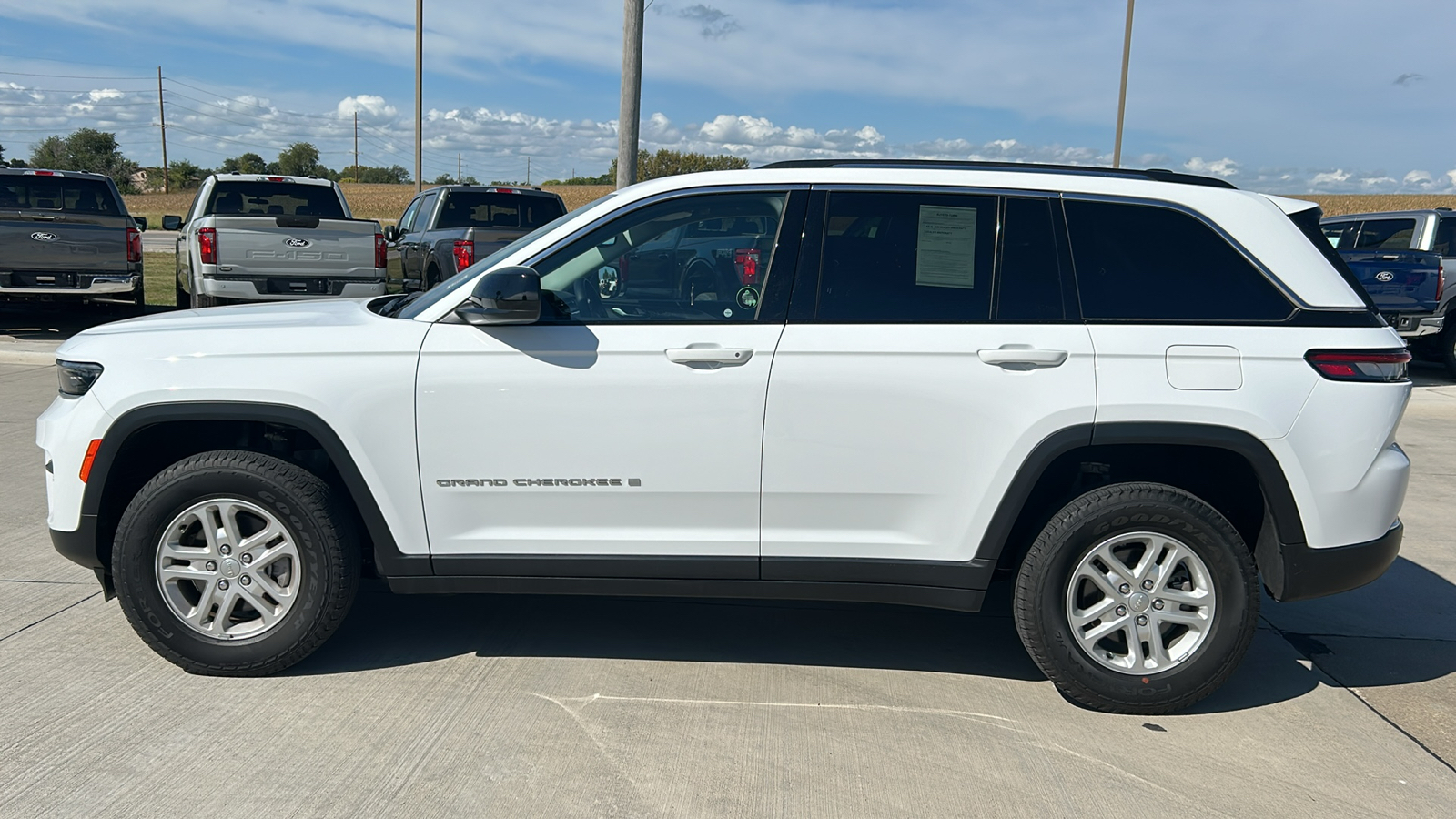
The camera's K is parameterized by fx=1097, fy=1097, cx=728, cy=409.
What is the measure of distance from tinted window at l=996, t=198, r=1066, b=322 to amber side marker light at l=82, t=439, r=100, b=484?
3147mm

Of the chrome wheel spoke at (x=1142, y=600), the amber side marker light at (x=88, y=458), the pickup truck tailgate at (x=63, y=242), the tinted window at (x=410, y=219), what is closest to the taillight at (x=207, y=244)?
the pickup truck tailgate at (x=63, y=242)

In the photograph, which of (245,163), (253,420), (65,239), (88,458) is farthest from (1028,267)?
(245,163)

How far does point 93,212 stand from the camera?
12758mm

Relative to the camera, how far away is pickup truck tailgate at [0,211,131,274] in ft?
39.1

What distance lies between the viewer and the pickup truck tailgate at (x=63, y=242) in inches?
469

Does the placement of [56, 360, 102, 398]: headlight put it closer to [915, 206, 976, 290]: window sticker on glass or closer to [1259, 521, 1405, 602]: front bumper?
[915, 206, 976, 290]: window sticker on glass

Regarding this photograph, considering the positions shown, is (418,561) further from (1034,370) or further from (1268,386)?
(1268,386)

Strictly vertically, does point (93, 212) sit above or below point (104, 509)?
above

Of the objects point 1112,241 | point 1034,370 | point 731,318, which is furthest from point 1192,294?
point 731,318

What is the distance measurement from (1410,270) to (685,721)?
11.8 meters

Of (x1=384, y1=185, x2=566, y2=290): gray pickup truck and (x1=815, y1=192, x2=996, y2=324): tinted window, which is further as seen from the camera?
(x1=384, y1=185, x2=566, y2=290): gray pickup truck

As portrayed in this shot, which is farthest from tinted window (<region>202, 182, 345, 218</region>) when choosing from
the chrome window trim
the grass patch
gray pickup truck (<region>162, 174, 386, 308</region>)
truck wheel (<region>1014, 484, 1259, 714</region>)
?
truck wheel (<region>1014, 484, 1259, 714</region>)

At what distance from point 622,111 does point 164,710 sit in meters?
8.58

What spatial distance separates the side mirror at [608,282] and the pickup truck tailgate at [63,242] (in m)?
10.8
